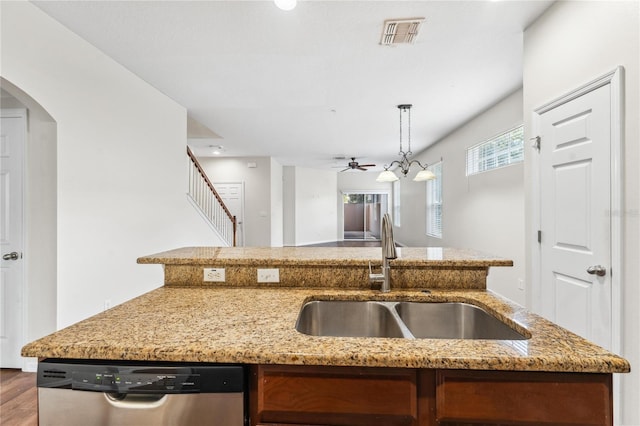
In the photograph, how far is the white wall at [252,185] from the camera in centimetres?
806

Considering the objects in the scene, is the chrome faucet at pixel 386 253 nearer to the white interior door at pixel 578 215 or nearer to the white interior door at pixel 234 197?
the white interior door at pixel 578 215

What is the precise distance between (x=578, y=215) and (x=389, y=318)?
59.6 inches

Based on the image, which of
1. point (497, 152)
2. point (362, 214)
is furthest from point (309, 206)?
point (497, 152)

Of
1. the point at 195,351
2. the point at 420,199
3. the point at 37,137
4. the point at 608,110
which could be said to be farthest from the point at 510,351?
the point at 420,199

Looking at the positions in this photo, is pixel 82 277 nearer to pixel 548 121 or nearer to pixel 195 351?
pixel 195 351

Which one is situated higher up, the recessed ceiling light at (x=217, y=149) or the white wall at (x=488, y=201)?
the recessed ceiling light at (x=217, y=149)

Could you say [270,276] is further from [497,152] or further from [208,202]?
[208,202]

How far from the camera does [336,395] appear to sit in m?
0.84

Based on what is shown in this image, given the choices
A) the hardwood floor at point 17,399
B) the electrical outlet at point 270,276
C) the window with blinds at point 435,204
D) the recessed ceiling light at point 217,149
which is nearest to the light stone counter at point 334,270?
the electrical outlet at point 270,276

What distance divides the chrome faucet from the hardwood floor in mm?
2099

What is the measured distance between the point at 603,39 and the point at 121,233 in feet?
13.3

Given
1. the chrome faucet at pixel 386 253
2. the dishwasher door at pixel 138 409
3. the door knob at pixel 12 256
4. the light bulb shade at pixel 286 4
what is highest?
the light bulb shade at pixel 286 4

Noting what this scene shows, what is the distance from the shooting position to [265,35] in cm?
258

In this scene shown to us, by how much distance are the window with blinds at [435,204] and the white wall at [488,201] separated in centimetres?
23
